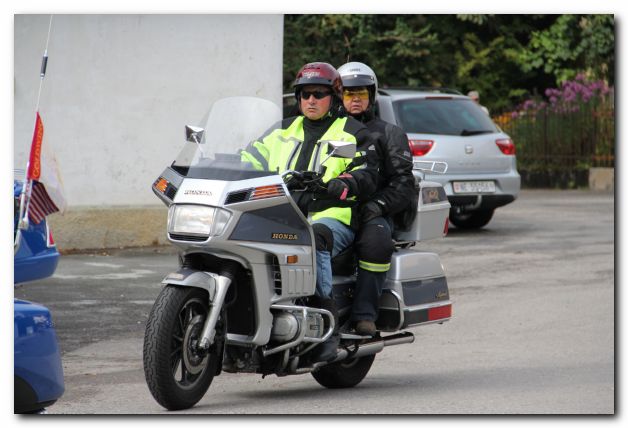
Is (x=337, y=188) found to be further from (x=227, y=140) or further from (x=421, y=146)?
(x=421, y=146)

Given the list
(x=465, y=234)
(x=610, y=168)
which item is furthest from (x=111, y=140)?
(x=610, y=168)

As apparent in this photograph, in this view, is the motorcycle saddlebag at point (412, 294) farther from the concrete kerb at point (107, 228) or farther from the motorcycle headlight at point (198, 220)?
the concrete kerb at point (107, 228)

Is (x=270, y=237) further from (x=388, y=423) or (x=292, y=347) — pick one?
(x=388, y=423)

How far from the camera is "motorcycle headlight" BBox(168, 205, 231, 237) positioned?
6355mm

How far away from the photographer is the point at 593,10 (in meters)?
7.33

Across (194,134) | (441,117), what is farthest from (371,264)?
(441,117)

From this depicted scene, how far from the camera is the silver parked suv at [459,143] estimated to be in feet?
50.2

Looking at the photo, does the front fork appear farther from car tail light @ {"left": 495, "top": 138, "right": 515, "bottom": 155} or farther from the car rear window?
car tail light @ {"left": 495, "top": 138, "right": 515, "bottom": 155}

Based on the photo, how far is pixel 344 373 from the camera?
756 cm

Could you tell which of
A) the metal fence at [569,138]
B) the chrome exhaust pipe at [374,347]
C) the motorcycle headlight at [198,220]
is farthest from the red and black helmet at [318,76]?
the metal fence at [569,138]

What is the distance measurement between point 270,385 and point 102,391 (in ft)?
3.09

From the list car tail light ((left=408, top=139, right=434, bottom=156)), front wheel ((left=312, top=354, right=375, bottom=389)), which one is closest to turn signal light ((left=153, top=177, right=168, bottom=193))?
front wheel ((left=312, top=354, right=375, bottom=389))

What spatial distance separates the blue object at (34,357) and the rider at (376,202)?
276 cm

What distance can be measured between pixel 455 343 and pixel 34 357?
16.6 ft
